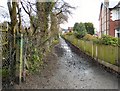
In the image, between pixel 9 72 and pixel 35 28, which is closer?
pixel 9 72

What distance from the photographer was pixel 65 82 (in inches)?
306

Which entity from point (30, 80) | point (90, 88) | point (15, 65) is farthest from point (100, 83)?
point (15, 65)

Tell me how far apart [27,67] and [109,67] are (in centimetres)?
448

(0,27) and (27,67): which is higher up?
(0,27)

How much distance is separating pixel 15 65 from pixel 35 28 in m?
5.57

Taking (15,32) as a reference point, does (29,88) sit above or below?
below

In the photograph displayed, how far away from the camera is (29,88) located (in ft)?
22.1

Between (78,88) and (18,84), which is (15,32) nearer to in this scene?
(18,84)

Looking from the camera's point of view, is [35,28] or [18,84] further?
[35,28]

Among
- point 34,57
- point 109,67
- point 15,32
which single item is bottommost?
point 109,67

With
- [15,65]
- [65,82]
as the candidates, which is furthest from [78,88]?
[15,65]

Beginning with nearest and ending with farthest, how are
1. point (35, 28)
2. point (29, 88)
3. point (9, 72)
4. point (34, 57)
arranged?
point (29, 88) → point (9, 72) → point (34, 57) → point (35, 28)

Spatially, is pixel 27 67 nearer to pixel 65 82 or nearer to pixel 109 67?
pixel 65 82

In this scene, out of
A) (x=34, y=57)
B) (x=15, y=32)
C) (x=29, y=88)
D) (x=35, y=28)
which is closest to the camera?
(x=29, y=88)
